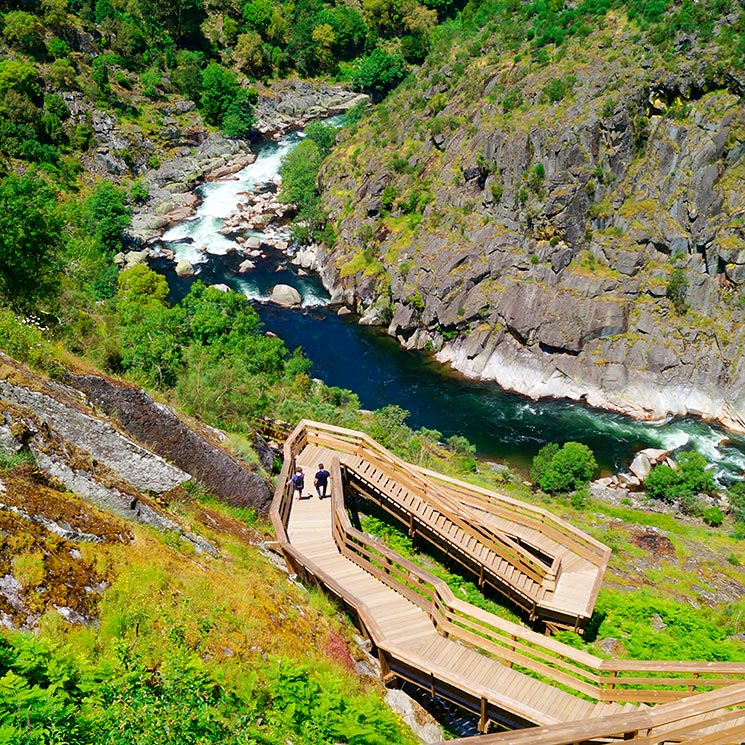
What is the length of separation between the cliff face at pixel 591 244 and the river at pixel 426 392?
207 centimetres

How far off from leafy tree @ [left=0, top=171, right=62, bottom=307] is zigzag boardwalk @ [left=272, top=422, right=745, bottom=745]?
12.5 meters

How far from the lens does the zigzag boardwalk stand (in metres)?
15.2

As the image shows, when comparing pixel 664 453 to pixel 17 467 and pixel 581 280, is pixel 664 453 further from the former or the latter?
pixel 17 467

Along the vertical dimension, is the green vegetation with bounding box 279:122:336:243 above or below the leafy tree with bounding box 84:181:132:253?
above

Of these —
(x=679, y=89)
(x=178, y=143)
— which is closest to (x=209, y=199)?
(x=178, y=143)

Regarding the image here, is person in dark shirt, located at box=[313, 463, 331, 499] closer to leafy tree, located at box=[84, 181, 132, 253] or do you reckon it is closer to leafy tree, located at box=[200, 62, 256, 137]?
leafy tree, located at box=[84, 181, 132, 253]

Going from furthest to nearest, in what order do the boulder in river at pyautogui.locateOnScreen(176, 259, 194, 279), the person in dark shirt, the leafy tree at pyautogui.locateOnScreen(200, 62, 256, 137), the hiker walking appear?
the leafy tree at pyautogui.locateOnScreen(200, 62, 256, 137), the boulder in river at pyautogui.locateOnScreen(176, 259, 194, 279), the person in dark shirt, the hiker walking

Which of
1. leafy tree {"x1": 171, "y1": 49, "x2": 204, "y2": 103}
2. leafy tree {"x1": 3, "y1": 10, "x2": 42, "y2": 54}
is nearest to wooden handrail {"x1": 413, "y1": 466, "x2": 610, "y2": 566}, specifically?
leafy tree {"x1": 3, "y1": 10, "x2": 42, "y2": 54}

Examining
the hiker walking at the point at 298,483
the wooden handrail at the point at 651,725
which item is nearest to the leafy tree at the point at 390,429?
the hiker walking at the point at 298,483

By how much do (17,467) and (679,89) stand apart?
202 feet

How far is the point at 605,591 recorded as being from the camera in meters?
26.3

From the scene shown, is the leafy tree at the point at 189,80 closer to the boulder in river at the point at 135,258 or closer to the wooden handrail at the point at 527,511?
the boulder in river at the point at 135,258

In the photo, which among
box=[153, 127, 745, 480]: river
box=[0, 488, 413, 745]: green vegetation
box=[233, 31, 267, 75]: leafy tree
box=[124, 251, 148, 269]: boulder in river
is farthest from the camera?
box=[233, 31, 267, 75]: leafy tree

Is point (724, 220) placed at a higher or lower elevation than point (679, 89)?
lower
